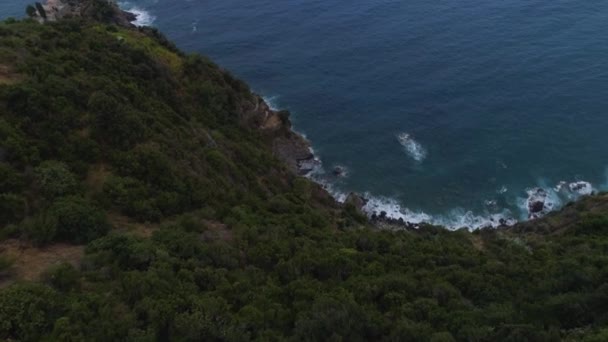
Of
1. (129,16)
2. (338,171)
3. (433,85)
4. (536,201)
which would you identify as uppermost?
(129,16)

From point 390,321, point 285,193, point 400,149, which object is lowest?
point 400,149

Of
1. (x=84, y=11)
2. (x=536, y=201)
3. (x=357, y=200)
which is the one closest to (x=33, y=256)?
(x=357, y=200)

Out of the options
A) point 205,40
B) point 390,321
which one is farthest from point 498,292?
point 205,40

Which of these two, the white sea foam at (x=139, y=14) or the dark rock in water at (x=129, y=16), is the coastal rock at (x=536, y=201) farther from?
the dark rock in water at (x=129, y=16)

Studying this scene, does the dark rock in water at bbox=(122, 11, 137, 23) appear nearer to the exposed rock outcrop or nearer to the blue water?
the blue water

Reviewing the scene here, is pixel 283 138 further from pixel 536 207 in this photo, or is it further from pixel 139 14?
pixel 139 14

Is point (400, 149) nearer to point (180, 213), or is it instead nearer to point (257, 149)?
point (257, 149)
